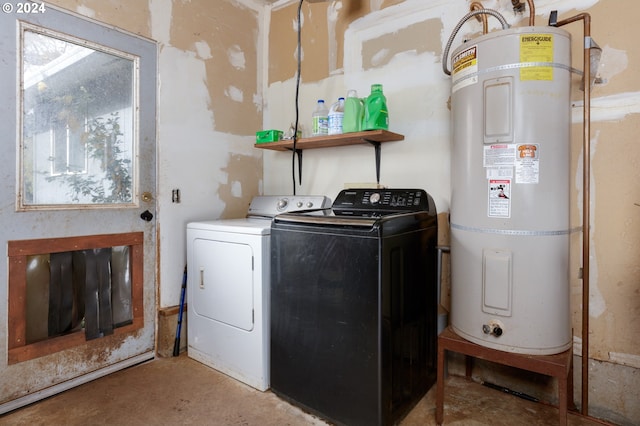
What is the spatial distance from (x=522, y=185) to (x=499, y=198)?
95 mm

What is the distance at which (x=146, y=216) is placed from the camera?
214 cm

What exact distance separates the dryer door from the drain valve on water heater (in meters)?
1.15

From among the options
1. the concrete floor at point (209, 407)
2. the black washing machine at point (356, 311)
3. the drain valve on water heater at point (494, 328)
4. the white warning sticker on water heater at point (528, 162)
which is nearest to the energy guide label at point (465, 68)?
the white warning sticker on water heater at point (528, 162)

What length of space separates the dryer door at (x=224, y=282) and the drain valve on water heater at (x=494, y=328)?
1.15 m

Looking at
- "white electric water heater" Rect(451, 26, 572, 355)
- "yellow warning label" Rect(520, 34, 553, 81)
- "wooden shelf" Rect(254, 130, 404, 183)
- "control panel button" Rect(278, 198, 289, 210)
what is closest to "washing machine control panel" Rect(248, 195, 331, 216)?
"control panel button" Rect(278, 198, 289, 210)

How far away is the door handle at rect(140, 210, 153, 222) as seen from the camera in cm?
213

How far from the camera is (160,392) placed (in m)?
1.83

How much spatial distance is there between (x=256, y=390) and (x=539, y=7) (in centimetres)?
248

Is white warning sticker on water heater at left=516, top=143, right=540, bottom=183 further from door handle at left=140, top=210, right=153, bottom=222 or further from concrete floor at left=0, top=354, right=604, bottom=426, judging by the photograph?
door handle at left=140, top=210, right=153, bottom=222

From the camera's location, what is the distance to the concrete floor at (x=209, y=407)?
1.59m

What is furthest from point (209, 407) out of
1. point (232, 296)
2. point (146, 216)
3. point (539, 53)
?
point (539, 53)

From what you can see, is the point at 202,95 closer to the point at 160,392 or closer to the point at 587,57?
the point at 160,392

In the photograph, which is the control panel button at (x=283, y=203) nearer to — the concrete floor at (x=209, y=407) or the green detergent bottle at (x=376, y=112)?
the green detergent bottle at (x=376, y=112)

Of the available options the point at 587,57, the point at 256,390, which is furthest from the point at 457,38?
the point at 256,390
